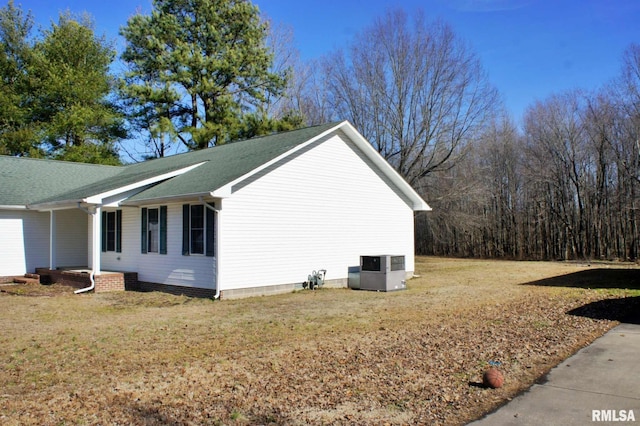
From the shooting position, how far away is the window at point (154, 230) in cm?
1510

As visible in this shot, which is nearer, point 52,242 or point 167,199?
point 167,199

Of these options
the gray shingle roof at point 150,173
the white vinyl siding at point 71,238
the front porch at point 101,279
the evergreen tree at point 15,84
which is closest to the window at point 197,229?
the gray shingle roof at point 150,173

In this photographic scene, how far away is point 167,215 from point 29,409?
407 inches

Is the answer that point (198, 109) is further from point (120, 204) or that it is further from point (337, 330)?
point (337, 330)

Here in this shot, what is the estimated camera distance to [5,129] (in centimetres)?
3164

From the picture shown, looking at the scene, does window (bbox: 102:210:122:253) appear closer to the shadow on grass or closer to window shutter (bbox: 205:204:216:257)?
window shutter (bbox: 205:204:216:257)

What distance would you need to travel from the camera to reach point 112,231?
17594 mm

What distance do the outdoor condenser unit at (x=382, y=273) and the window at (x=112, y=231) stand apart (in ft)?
26.6

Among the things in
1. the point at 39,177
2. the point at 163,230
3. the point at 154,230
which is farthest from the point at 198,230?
the point at 39,177

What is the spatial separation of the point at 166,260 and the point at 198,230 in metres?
1.64

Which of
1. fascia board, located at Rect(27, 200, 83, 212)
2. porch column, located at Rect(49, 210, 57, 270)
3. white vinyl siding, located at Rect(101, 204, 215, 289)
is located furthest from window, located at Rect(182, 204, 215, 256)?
porch column, located at Rect(49, 210, 57, 270)

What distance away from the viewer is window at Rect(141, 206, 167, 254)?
15.1 meters

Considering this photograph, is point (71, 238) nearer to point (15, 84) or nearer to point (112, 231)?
point (112, 231)

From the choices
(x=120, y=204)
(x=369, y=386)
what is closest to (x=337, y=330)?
(x=369, y=386)
